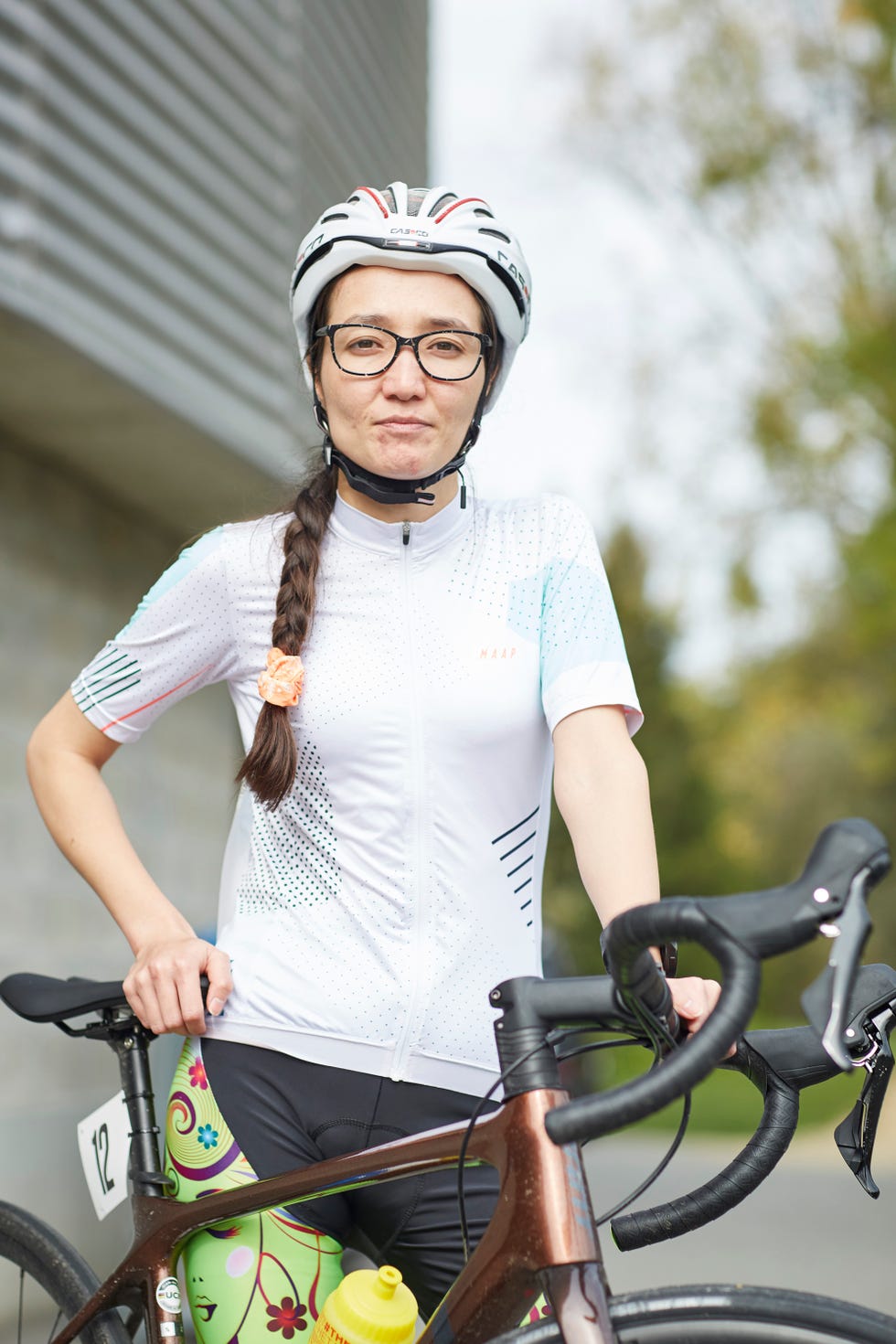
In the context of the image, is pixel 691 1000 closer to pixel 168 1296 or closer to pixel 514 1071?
pixel 514 1071

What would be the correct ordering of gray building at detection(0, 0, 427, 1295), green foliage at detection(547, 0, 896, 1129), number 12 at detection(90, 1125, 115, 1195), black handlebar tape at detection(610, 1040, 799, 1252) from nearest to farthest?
black handlebar tape at detection(610, 1040, 799, 1252)
number 12 at detection(90, 1125, 115, 1195)
gray building at detection(0, 0, 427, 1295)
green foliage at detection(547, 0, 896, 1129)

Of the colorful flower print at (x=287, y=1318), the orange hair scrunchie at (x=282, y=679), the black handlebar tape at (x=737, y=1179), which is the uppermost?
the orange hair scrunchie at (x=282, y=679)

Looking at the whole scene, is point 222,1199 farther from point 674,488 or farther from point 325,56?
point 674,488

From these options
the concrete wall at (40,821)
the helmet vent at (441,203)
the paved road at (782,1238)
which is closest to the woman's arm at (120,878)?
the helmet vent at (441,203)

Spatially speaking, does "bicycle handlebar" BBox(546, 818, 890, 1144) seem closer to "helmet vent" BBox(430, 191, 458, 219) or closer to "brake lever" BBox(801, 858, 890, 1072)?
"brake lever" BBox(801, 858, 890, 1072)

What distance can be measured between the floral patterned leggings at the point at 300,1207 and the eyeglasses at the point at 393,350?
98 cm

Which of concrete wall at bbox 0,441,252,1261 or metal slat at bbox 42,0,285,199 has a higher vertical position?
metal slat at bbox 42,0,285,199

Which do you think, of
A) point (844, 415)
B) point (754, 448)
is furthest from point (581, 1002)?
point (754, 448)

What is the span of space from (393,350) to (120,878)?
876mm

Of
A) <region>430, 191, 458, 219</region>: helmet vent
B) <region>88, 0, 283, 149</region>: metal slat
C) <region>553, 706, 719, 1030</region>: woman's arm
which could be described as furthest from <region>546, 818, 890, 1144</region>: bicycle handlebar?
<region>88, 0, 283, 149</region>: metal slat

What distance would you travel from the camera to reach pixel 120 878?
2.22m

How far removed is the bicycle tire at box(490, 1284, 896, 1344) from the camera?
1.37 meters

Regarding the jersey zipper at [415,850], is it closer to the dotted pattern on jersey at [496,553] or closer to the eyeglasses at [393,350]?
the dotted pattern on jersey at [496,553]

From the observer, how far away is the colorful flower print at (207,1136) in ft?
6.81
